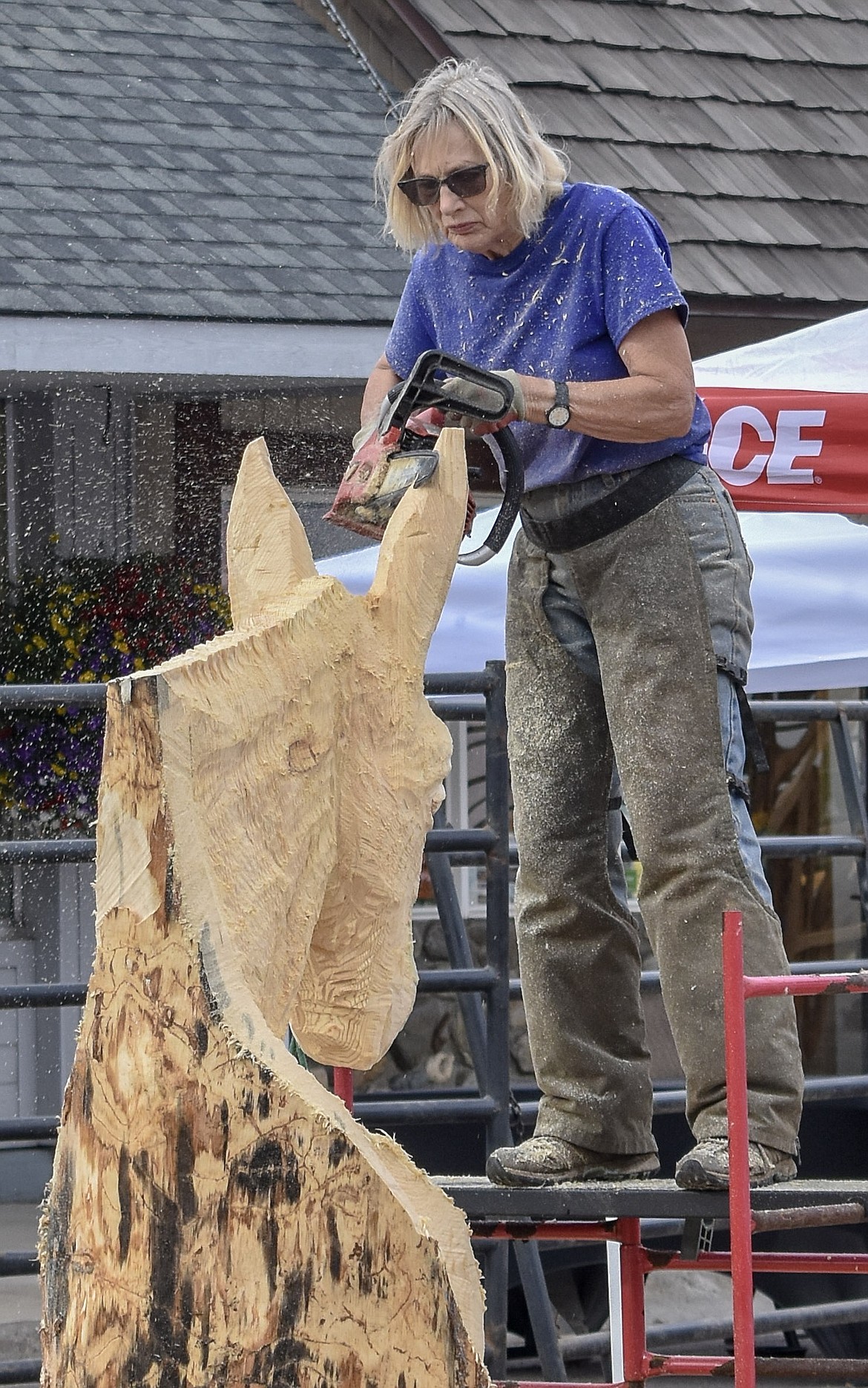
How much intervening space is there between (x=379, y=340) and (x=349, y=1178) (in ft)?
13.5

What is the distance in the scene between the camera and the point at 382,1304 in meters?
1.65

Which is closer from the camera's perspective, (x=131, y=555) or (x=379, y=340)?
(x=379, y=340)

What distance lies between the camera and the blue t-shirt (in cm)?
251

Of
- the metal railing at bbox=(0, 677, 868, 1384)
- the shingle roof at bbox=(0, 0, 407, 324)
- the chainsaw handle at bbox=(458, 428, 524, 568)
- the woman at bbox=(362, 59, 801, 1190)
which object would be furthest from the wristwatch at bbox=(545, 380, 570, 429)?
the shingle roof at bbox=(0, 0, 407, 324)

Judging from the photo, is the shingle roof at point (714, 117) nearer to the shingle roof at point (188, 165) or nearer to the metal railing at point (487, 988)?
the shingle roof at point (188, 165)

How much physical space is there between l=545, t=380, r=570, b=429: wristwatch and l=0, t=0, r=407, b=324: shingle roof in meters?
3.02

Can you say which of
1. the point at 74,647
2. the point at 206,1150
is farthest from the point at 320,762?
the point at 74,647

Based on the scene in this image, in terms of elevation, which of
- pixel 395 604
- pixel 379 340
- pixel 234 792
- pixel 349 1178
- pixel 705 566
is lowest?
pixel 349 1178

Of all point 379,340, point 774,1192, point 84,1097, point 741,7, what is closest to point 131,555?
point 379,340

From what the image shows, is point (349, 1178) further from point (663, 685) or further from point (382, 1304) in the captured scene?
point (663, 685)

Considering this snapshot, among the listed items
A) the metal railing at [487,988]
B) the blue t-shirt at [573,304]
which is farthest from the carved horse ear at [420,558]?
the metal railing at [487,988]

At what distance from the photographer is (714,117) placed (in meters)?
6.80

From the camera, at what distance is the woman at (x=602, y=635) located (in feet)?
8.19

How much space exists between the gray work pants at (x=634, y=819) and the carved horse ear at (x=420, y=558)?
50 cm
